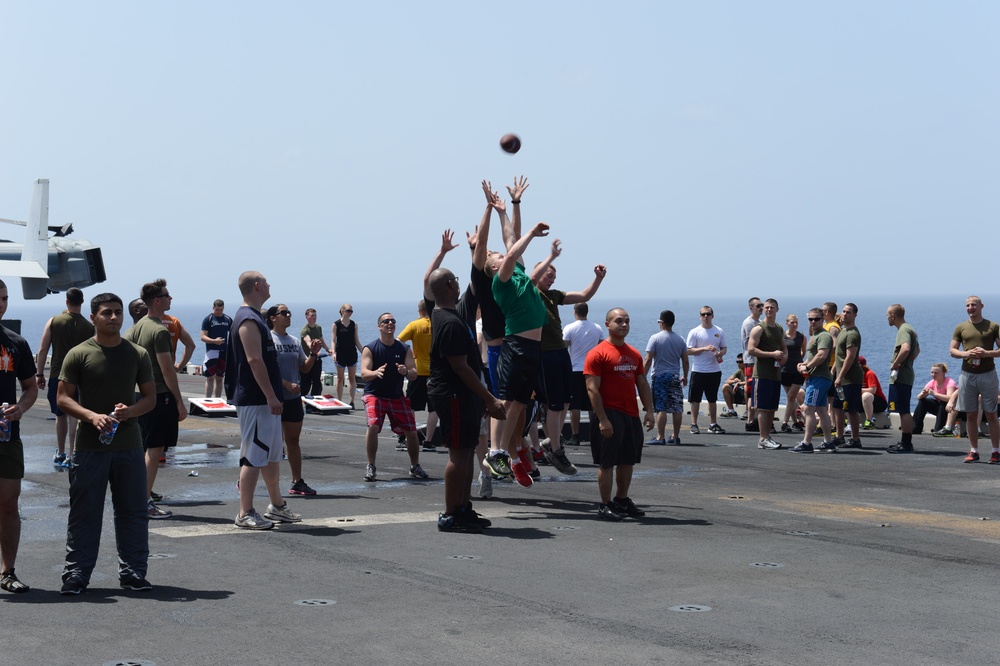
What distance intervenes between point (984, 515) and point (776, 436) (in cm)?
805

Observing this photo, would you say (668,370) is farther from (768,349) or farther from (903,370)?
(903,370)

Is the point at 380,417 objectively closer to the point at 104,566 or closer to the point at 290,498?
the point at 290,498

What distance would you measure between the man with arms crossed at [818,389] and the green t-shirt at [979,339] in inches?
72.7

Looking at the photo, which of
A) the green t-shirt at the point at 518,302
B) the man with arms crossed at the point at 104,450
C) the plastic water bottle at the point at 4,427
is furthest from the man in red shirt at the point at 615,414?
Result: the plastic water bottle at the point at 4,427

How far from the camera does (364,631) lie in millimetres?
6375

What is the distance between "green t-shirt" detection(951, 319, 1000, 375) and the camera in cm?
1498

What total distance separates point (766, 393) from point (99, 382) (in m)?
11.8

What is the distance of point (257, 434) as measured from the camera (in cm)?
954

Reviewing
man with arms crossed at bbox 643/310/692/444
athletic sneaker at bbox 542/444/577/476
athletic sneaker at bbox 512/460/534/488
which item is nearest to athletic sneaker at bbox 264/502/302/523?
athletic sneaker at bbox 512/460/534/488

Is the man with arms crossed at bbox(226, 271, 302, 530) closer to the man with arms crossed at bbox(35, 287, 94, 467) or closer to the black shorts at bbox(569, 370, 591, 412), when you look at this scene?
the man with arms crossed at bbox(35, 287, 94, 467)

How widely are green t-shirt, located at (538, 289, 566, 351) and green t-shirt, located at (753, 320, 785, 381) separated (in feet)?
17.8

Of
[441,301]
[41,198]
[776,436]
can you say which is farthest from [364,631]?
[41,198]

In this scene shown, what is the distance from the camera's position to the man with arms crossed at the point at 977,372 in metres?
14.9

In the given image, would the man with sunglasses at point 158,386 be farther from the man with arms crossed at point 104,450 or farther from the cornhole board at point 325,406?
the cornhole board at point 325,406
